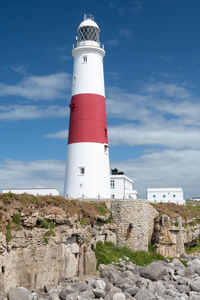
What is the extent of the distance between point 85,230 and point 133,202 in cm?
533

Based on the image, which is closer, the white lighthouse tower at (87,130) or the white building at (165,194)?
the white lighthouse tower at (87,130)

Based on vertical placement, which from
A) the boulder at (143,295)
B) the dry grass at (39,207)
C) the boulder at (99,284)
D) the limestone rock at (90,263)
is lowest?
the boulder at (143,295)

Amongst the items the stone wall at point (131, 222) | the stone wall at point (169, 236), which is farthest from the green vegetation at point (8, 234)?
the stone wall at point (169, 236)

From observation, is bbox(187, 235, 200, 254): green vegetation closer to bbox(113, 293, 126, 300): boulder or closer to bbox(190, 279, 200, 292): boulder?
bbox(190, 279, 200, 292): boulder

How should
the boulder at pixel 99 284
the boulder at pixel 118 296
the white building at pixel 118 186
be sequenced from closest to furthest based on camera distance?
the boulder at pixel 118 296 → the boulder at pixel 99 284 → the white building at pixel 118 186

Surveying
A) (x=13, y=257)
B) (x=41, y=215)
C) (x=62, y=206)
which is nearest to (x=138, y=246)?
(x=62, y=206)

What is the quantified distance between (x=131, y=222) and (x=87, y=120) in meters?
9.08

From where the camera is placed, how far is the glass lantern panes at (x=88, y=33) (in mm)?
31781

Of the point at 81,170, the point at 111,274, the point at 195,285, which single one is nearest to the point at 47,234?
the point at 111,274

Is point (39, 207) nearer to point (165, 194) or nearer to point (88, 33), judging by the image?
point (88, 33)

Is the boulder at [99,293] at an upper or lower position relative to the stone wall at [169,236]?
lower

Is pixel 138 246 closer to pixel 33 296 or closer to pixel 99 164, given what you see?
pixel 99 164

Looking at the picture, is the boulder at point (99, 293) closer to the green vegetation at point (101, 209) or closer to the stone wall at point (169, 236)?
the green vegetation at point (101, 209)

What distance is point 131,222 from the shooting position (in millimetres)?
25422
